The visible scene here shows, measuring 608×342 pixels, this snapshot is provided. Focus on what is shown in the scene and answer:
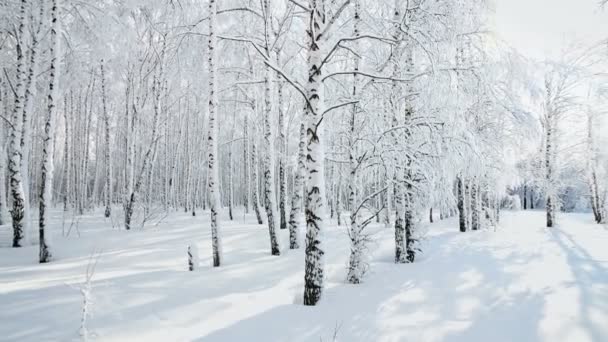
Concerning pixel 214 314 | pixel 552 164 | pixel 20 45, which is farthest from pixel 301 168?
pixel 552 164

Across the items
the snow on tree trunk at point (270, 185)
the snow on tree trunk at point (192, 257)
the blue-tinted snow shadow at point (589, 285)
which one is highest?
the snow on tree trunk at point (270, 185)

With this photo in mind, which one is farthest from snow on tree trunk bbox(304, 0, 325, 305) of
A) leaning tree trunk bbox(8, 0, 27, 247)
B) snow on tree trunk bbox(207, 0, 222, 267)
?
leaning tree trunk bbox(8, 0, 27, 247)

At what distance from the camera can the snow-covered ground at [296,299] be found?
4.17 metres

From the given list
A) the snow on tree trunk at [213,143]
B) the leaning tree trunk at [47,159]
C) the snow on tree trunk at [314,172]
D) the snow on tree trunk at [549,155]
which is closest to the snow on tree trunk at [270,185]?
the snow on tree trunk at [213,143]

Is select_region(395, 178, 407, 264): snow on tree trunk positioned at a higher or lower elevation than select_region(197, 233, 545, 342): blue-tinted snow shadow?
higher

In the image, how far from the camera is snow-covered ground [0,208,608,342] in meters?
4.17

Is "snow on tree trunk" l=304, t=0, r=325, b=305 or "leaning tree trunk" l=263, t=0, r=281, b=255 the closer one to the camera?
"snow on tree trunk" l=304, t=0, r=325, b=305

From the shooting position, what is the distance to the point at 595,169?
22.5 m

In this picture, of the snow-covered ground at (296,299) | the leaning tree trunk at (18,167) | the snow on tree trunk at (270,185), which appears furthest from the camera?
the snow on tree trunk at (270,185)

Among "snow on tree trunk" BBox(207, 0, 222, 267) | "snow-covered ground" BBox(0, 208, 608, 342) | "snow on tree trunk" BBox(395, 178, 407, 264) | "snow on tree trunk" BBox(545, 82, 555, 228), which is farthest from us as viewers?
"snow on tree trunk" BBox(545, 82, 555, 228)

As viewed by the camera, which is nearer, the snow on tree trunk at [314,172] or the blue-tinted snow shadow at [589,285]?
the blue-tinted snow shadow at [589,285]

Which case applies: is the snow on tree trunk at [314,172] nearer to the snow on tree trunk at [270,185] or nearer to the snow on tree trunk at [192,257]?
the snow on tree trunk at [192,257]

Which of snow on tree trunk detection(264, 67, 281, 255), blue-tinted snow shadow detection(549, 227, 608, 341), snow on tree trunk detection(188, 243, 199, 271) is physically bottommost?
blue-tinted snow shadow detection(549, 227, 608, 341)

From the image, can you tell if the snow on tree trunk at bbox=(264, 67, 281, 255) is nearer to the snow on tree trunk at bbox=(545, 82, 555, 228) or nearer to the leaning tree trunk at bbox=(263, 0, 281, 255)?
the leaning tree trunk at bbox=(263, 0, 281, 255)
